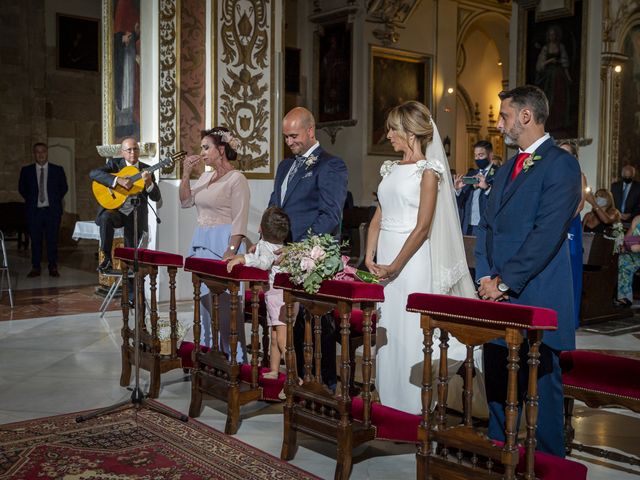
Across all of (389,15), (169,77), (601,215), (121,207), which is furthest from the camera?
(389,15)

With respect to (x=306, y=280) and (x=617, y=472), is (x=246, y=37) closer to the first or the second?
(x=306, y=280)

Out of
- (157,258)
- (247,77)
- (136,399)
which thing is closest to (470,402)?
(136,399)

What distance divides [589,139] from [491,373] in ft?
31.1

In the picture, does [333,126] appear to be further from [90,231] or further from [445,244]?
[445,244]

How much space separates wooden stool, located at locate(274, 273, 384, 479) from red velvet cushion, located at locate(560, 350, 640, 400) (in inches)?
40.2

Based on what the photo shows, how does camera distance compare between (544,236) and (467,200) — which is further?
(467,200)

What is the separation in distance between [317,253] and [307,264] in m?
0.07

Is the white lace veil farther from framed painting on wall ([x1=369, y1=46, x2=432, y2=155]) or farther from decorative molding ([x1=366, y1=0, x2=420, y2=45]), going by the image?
decorative molding ([x1=366, y1=0, x2=420, y2=45])

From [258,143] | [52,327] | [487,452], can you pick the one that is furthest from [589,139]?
[487,452]

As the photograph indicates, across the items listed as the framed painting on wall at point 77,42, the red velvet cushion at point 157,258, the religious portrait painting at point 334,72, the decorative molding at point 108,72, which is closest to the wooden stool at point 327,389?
the red velvet cushion at point 157,258

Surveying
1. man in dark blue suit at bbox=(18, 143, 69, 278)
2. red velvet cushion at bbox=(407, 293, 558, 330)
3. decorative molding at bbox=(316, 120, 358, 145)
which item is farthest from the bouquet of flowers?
decorative molding at bbox=(316, 120, 358, 145)

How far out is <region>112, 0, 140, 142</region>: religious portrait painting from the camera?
870 cm

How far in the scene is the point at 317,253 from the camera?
3.52m

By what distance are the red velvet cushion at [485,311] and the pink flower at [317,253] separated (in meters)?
0.56
